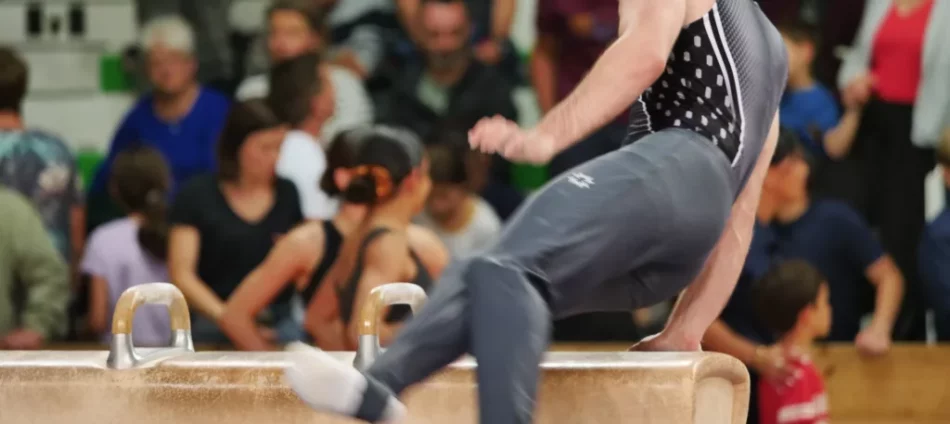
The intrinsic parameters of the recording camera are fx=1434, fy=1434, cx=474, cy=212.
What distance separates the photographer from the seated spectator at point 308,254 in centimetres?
475

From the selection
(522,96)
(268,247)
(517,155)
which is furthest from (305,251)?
(517,155)

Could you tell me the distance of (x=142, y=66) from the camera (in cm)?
624

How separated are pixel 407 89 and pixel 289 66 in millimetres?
489

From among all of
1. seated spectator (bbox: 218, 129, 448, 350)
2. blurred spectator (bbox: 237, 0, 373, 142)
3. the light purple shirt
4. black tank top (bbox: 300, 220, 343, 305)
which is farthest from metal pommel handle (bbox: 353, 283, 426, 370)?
blurred spectator (bbox: 237, 0, 373, 142)

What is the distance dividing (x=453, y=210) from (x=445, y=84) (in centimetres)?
75

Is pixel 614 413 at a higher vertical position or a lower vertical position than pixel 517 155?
lower

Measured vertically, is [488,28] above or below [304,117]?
above

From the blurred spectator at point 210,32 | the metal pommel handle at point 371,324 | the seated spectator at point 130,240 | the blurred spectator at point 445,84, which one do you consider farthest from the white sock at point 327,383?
the blurred spectator at point 210,32

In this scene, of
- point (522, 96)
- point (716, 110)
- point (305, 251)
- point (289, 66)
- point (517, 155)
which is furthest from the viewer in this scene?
point (522, 96)

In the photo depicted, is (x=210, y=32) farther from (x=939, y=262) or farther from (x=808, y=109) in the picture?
(x=939, y=262)

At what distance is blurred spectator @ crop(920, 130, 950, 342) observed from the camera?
16.8 feet

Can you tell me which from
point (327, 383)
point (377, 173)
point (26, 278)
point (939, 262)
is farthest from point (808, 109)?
point (327, 383)

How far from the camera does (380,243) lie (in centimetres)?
447

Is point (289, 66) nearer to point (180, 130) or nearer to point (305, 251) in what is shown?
point (180, 130)
